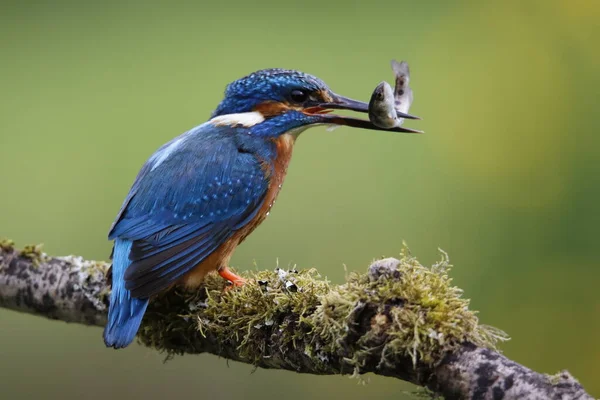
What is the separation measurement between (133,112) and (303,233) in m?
1.43

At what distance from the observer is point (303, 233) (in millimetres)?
3947

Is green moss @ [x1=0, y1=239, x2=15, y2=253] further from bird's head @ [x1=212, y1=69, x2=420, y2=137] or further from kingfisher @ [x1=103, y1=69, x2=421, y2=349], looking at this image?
bird's head @ [x1=212, y1=69, x2=420, y2=137]

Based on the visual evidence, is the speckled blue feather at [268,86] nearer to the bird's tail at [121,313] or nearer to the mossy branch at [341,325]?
the mossy branch at [341,325]

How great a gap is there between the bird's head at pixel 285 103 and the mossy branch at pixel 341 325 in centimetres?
71

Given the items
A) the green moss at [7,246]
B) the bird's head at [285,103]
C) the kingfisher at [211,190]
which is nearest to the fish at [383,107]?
the kingfisher at [211,190]

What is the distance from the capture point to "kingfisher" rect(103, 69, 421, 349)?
254 centimetres

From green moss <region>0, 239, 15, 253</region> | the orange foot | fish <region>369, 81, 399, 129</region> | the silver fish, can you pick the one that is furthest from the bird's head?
green moss <region>0, 239, 15, 253</region>

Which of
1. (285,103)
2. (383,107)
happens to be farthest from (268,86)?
(383,107)

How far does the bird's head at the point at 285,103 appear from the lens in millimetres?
3061

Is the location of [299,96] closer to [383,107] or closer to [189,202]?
[383,107]

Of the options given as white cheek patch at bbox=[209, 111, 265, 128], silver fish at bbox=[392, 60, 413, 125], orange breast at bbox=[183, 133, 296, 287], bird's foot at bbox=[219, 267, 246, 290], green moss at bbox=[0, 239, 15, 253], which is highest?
silver fish at bbox=[392, 60, 413, 125]

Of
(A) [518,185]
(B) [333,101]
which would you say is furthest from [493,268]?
(B) [333,101]

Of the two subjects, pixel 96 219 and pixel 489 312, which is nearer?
pixel 489 312

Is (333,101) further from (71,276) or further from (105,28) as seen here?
(105,28)
